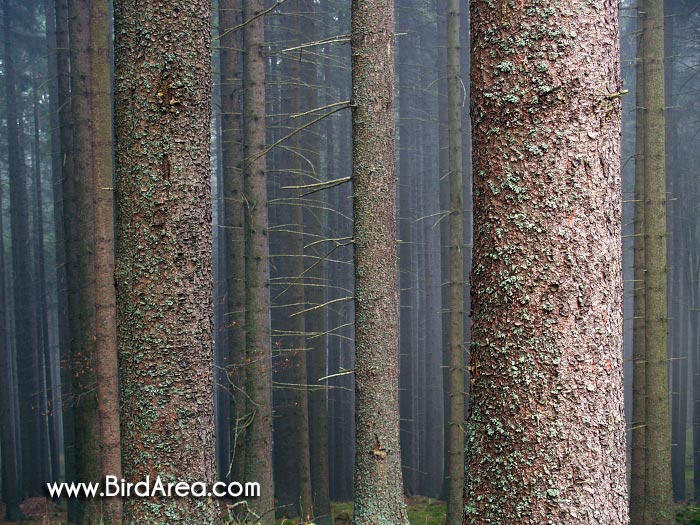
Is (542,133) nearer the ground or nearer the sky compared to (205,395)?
nearer the sky

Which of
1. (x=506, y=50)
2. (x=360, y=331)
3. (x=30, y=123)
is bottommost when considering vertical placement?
(x=360, y=331)

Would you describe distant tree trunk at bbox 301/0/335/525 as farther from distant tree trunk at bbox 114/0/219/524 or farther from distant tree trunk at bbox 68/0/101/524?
distant tree trunk at bbox 114/0/219/524

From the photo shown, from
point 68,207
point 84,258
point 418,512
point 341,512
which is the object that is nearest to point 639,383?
point 418,512

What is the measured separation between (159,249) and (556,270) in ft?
8.20

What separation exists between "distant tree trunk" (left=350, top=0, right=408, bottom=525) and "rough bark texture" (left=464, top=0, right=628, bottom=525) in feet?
13.8

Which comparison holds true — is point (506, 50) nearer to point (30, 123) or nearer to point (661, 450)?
point (661, 450)

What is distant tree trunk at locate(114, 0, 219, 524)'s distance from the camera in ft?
13.2

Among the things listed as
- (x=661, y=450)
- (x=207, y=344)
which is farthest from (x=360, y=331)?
(x=661, y=450)

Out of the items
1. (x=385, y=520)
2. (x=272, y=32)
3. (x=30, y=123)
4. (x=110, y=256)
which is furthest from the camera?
(x=30, y=123)

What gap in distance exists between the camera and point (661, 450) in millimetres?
10000

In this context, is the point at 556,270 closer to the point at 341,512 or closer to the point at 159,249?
the point at 159,249

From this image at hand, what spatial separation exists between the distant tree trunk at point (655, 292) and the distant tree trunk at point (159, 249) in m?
8.03

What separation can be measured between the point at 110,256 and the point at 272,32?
12829 millimetres

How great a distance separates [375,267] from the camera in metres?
6.82
